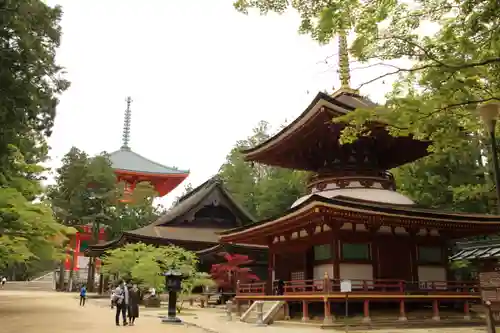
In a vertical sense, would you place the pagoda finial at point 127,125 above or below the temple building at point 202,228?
above

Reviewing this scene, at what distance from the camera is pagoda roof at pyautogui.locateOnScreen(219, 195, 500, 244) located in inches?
615

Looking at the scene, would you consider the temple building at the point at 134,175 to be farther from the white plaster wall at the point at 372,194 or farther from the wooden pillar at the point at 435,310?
the wooden pillar at the point at 435,310

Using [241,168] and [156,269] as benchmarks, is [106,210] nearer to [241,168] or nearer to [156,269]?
[241,168]

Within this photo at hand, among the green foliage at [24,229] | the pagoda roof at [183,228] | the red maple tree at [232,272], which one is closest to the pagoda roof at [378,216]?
the red maple tree at [232,272]

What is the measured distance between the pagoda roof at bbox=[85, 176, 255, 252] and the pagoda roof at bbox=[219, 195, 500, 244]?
13.9m

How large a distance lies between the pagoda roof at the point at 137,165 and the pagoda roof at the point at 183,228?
19925 millimetres

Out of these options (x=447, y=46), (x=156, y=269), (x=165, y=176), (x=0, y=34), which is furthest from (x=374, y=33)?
(x=165, y=176)

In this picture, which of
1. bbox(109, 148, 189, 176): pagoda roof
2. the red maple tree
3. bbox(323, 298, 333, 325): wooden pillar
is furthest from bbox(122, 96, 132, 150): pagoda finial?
bbox(323, 298, 333, 325): wooden pillar

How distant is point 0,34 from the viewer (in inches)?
603

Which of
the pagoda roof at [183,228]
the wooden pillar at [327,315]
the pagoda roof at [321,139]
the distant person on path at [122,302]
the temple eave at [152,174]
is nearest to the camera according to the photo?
the distant person on path at [122,302]

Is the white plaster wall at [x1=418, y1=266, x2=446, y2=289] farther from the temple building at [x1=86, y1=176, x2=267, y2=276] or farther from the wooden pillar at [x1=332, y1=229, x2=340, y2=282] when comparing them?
the temple building at [x1=86, y1=176, x2=267, y2=276]

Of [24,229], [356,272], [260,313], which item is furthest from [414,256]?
[24,229]

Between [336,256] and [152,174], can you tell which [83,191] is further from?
[336,256]

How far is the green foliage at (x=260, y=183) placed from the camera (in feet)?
146
